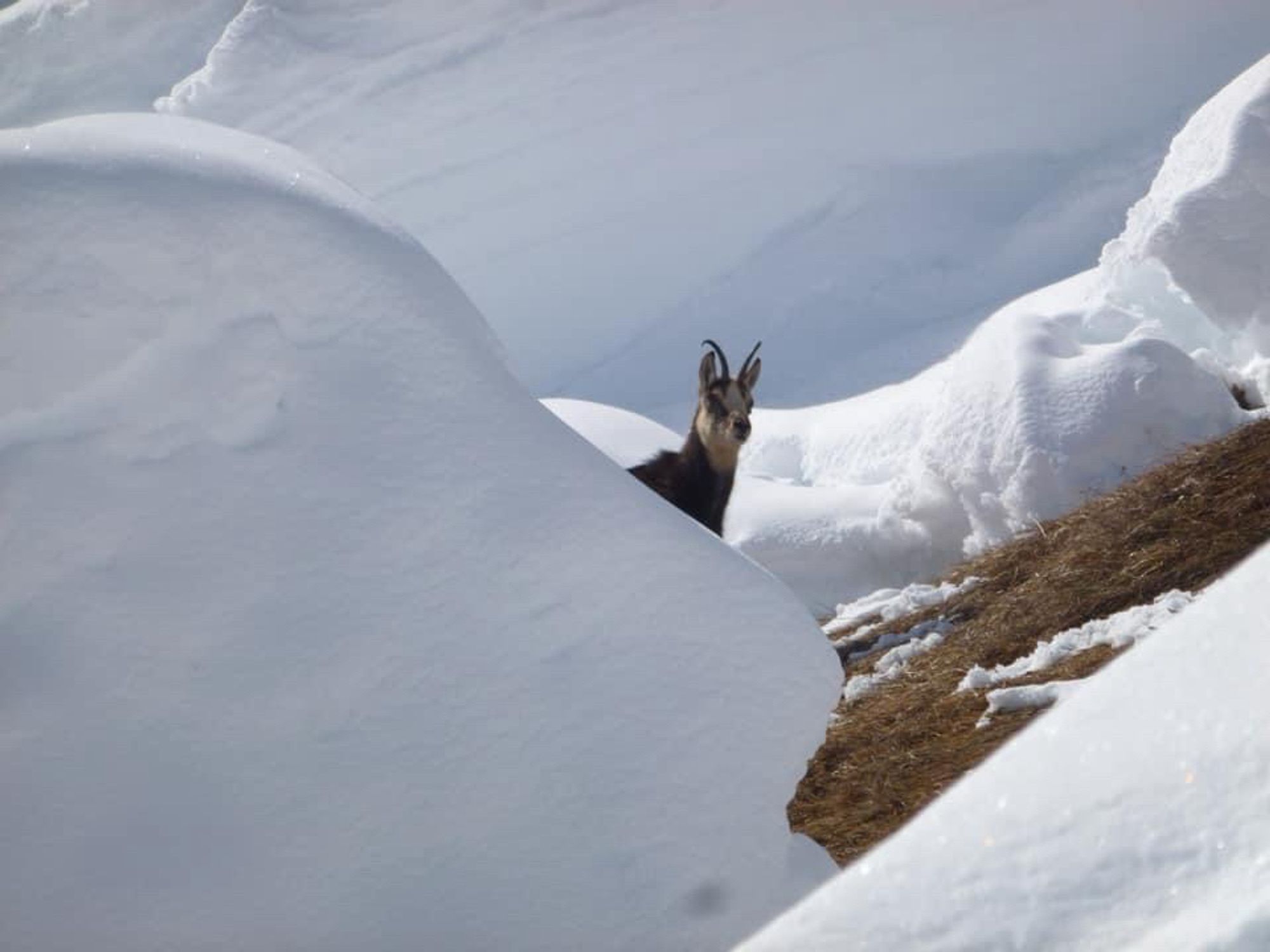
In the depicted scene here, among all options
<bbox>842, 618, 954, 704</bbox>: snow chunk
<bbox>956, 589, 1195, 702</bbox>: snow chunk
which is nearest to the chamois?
<bbox>842, 618, 954, 704</bbox>: snow chunk

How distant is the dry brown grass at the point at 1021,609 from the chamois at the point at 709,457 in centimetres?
152

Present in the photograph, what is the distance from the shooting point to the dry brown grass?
4402mm

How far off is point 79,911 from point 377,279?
4.09 ft

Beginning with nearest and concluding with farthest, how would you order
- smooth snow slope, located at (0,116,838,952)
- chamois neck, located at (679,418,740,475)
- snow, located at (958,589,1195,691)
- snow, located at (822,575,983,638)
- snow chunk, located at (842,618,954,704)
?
smooth snow slope, located at (0,116,838,952), snow, located at (958,589,1195,691), snow chunk, located at (842,618,954,704), snow, located at (822,575,983,638), chamois neck, located at (679,418,740,475)

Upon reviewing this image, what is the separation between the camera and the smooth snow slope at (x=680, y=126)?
15.2 metres

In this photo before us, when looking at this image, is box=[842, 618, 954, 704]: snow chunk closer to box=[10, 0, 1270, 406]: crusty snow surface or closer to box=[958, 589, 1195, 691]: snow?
box=[958, 589, 1195, 691]: snow

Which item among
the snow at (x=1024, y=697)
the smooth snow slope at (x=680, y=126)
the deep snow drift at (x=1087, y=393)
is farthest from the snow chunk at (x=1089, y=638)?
the smooth snow slope at (x=680, y=126)

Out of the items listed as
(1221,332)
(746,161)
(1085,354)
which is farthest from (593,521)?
(746,161)

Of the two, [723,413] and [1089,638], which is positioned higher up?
[1089,638]

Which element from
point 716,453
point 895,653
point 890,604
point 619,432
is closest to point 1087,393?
point 890,604

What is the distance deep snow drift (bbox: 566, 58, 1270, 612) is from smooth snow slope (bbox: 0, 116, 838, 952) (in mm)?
4459

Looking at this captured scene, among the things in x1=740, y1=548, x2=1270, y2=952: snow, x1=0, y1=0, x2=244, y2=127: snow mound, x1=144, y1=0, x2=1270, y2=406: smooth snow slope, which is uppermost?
x1=740, y1=548, x2=1270, y2=952: snow

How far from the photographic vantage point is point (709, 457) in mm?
7809

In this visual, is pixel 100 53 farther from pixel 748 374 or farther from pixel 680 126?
pixel 748 374
